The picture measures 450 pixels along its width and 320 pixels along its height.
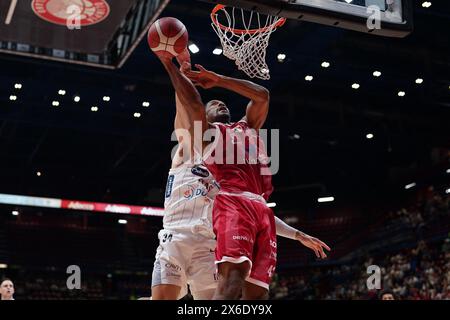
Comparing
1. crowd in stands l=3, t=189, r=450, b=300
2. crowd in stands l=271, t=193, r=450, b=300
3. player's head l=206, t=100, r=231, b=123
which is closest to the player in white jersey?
player's head l=206, t=100, r=231, b=123

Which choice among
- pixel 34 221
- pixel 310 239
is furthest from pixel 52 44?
pixel 34 221

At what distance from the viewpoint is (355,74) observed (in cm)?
1393

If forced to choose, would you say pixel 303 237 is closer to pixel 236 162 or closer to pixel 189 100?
pixel 236 162

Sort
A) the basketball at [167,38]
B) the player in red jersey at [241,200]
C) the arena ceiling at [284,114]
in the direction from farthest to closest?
the arena ceiling at [284,114]
the basketball at [167,38]
the player in red jersey at [241,200]

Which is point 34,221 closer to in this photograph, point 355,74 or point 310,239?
point 355,74

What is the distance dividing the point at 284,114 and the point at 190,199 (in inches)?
500

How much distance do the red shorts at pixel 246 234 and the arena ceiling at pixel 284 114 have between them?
8.14m

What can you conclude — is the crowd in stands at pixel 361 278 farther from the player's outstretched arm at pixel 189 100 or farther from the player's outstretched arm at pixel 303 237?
the player's outstretched arm at pixel 189 100

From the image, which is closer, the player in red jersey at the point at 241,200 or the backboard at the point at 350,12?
the player in red jersey at the point at 241,200

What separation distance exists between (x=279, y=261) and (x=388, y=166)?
193 inches

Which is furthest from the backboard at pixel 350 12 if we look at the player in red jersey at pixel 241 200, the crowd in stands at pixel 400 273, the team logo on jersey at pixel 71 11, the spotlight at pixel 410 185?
the spotlight at pixel 410 185

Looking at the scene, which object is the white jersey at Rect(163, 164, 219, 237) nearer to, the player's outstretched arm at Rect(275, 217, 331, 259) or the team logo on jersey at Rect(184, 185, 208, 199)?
the team logo on jersey at Rect(184, 185, 208, 199)

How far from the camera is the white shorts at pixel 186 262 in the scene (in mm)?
3863

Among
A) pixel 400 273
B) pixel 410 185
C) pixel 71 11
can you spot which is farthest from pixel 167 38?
pixel 410 185
